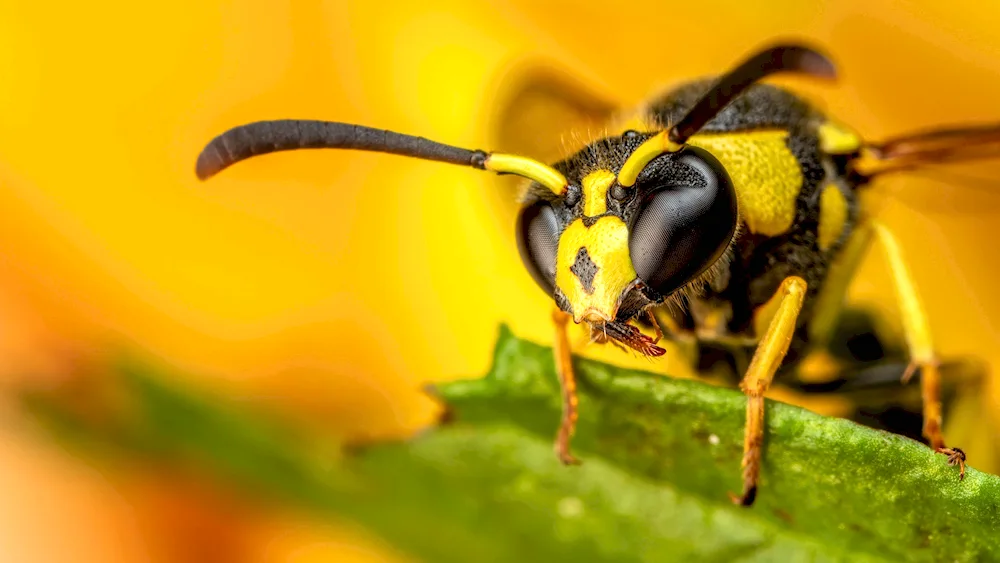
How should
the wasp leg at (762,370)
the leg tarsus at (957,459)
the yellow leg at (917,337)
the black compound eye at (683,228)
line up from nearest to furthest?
1. the leg tarsus at (957,459)
2. the wasp leg at (762,370)
3. the black compound eye at (683,228)
4. the yellow leg at (917,337)

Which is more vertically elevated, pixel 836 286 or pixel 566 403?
pixel 836 286

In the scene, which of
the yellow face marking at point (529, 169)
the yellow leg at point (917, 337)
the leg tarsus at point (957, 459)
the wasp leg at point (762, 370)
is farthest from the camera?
the yellow leg at point (917, 337)

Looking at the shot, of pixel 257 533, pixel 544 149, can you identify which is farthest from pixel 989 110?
pixel 257 533

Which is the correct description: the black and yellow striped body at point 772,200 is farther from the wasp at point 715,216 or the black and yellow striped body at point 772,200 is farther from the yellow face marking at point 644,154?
the yellow face marking at point 644,154

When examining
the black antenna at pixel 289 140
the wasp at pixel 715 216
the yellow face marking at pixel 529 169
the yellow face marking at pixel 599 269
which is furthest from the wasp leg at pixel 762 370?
the black antenna at pixel 289 140

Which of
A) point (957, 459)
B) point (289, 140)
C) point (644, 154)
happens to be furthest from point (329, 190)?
point (957, 459)

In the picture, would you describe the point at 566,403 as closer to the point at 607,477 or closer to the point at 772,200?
the point at 607,477

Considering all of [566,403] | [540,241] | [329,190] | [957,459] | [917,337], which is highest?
[329,190]
